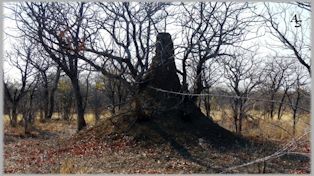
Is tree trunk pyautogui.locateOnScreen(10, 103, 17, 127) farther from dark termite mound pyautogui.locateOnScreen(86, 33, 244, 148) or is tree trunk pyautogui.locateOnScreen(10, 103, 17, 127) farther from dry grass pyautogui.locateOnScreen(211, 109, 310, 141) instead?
dry grass pyautogui.locateOnScreen(211, 109, 310, 141)

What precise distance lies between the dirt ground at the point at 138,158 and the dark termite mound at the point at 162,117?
0.91 feet

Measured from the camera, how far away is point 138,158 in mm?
6633

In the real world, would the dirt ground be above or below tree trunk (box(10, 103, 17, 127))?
below

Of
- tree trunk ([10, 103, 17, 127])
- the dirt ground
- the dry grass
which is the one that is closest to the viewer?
the dirt ground

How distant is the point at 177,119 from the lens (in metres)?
7.73

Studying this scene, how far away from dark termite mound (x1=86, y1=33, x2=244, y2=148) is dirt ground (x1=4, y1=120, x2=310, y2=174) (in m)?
0.28

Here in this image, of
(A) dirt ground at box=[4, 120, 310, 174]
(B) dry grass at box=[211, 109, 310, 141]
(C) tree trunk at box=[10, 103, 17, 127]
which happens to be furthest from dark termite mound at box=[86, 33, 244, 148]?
(C) tree trunk at box=[10, 103, 17, 127]

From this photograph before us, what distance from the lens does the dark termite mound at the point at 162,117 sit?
24.3 ft

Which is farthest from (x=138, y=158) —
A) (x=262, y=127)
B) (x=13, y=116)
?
(x=13, y=116)

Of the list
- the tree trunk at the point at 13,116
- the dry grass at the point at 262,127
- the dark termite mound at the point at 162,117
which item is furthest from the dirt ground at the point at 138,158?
the tree trunk at the point at 13,116

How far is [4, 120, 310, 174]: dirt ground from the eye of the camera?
595 cm

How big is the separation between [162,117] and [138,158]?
1300mm

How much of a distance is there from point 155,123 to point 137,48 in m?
1.52

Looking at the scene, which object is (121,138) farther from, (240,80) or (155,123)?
(240,80)
